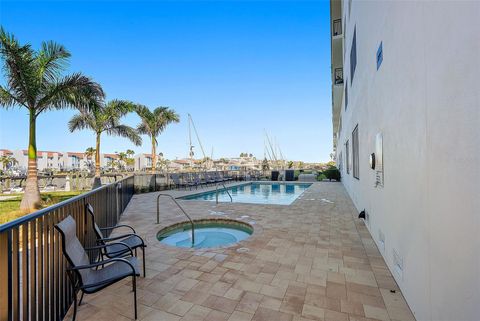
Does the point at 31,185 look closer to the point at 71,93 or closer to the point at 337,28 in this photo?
the point at 71,93

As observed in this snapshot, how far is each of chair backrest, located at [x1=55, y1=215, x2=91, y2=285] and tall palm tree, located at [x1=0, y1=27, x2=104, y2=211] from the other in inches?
296

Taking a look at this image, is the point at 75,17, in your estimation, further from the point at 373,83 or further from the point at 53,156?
the point at 53,156

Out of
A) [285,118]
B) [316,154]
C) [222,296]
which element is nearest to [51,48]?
[222,296]

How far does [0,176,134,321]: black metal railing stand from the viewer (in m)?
1.40

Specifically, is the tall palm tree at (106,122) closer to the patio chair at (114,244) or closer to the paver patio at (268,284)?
the paver patio at (268,284)

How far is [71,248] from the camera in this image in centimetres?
204

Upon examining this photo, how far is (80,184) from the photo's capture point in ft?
48.3

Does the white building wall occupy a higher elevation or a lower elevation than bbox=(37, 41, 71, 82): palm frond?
lower

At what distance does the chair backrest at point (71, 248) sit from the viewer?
1856mm

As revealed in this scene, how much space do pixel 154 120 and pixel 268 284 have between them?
17.2 m

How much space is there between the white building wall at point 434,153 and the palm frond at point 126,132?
48.6 ft

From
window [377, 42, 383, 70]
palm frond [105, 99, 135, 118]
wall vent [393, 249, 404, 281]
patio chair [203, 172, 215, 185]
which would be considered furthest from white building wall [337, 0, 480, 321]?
palm frond [105, 99, 135, 118]

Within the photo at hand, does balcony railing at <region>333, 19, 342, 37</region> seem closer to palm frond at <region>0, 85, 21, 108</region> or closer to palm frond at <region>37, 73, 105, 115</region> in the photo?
palm frond at <region>37, 73, 105, 115</region>

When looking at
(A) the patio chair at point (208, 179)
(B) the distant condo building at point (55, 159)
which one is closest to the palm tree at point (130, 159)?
(B) the distant condo building at point (55, 159)
